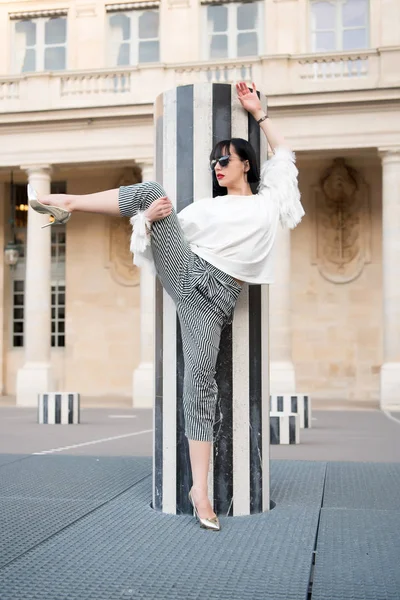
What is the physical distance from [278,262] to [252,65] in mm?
4438

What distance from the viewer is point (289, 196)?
436 centimetres

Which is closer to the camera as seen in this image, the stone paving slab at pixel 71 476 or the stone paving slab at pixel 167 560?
the stone paving slab at pixel 167 560

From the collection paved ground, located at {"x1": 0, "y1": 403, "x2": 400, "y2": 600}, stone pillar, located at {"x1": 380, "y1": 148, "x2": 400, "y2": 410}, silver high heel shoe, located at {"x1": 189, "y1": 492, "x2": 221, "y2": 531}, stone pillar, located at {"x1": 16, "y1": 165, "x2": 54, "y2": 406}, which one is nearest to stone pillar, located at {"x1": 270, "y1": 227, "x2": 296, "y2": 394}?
stone pillar, located at {"x1": 380, "y1": 148, "x2": 400, "y2": 410}

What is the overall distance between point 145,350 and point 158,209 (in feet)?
48.4

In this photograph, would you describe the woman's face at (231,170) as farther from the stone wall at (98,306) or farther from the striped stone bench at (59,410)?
the stone wall at (98,306)

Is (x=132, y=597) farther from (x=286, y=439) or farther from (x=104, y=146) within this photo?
(x=104, y=146)

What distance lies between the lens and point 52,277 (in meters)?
23.0

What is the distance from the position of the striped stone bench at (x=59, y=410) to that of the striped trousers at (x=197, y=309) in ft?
29.5

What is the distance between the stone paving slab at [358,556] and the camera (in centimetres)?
294

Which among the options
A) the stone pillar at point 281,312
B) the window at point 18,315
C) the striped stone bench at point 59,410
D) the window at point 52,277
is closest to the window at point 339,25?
the stone pillar at point 281,312

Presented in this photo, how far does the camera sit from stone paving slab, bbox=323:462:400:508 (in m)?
4.63

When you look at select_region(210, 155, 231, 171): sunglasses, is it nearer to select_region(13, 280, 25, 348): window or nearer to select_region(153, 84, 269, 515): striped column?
select_region(153, 84, 269, 515): striped column

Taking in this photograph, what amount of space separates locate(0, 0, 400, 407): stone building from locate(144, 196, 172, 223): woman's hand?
13877mm

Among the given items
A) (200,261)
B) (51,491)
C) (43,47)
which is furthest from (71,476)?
(43,47)
